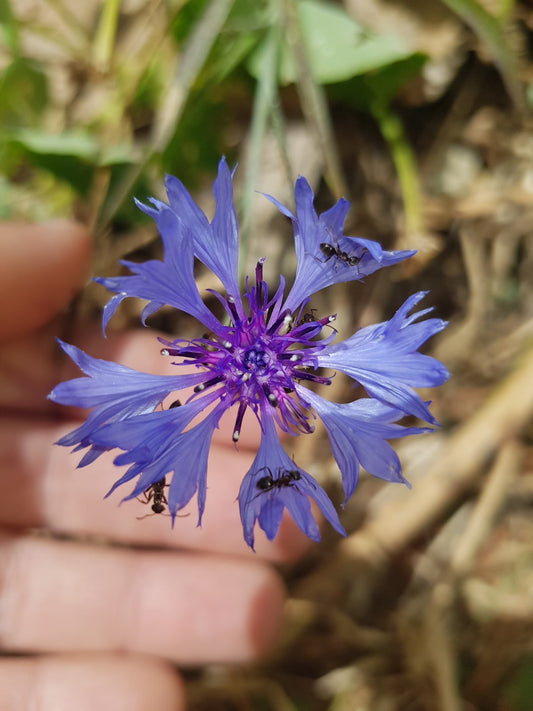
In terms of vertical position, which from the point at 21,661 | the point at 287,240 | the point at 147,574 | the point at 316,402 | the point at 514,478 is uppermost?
the point at 287,240

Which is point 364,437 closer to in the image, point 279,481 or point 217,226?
point 279,481

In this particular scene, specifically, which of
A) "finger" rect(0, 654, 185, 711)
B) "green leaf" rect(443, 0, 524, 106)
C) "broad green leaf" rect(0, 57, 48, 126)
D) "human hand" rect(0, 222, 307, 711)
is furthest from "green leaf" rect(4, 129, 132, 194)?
"finger" rect(0, 654, 185, 711)

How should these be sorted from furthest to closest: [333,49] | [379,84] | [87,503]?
[87,503] < [379,84] < [333,49]

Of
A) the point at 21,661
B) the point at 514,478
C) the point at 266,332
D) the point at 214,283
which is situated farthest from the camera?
the point at 514,478

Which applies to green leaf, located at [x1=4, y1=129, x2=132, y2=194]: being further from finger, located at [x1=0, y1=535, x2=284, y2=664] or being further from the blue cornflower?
finger, located at [x1=0, y1=535, x2=284, y2=664]

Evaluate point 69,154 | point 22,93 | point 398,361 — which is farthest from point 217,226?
point 22,93

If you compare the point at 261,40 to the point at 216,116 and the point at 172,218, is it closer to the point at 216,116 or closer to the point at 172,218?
the point at 216,116

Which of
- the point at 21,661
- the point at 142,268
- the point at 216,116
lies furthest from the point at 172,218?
the point at 21,661
